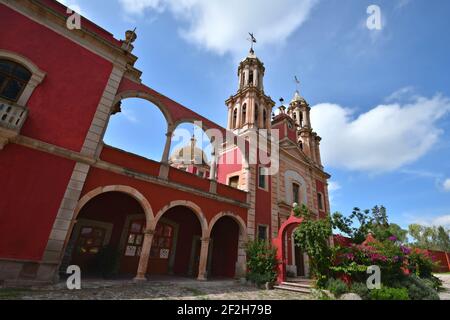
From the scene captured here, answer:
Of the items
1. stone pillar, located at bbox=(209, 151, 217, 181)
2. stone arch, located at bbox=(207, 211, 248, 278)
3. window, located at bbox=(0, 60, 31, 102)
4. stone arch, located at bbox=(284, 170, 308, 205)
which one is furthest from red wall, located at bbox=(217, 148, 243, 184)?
window, located at bbox=(0, 60, 31, 102)

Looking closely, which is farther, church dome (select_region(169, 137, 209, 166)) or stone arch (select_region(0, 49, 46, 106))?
church dome (select_region(169, 137, 209, 166))

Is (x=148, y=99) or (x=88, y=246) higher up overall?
(x=148, y=99)

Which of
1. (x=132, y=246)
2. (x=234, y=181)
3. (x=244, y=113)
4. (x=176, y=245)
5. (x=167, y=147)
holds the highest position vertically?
(x=244, y=113)

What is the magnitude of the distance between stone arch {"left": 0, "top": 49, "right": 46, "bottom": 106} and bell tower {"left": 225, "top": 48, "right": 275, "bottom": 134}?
1172 centimetres

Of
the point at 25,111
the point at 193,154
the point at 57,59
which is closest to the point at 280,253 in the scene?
the point at 25,111

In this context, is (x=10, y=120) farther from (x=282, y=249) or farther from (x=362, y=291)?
(x=362, y=291)

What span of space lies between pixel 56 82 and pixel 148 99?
350 cm

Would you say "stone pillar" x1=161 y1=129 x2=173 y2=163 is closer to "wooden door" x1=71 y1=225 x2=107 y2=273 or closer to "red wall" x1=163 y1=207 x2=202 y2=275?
"red wall" x1=163 y1=207 x2=202 y2=275

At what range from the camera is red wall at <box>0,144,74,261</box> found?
21.2 ft

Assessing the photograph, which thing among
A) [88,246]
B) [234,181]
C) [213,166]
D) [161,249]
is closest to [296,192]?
[234,181]

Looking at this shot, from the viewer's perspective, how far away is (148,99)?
10688 millimetres

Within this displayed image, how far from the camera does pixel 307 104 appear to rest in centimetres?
2448

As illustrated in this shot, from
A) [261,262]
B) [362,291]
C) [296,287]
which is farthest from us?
[261,262]

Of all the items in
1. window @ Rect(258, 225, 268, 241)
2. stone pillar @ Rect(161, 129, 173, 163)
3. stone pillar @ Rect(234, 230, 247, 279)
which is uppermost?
stone pillar @ Rect(161, 129, 173, 163)
